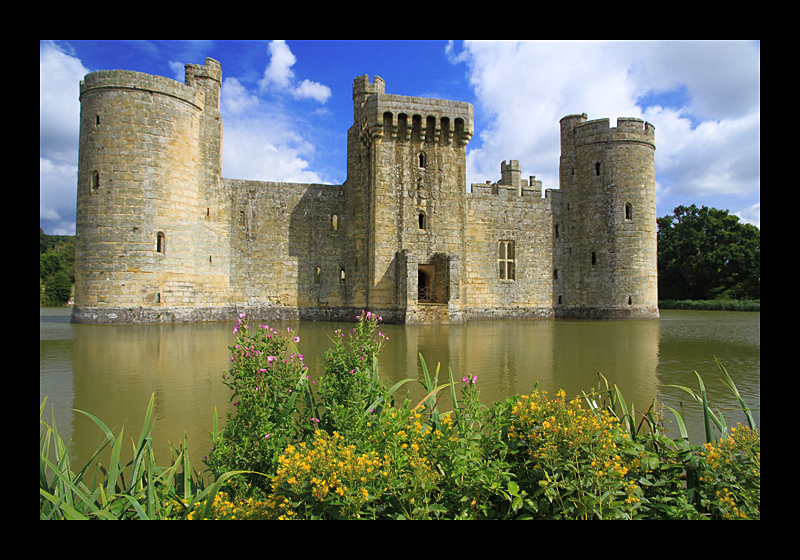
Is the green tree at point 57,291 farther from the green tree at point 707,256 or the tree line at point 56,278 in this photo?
the green tree at point 707,256

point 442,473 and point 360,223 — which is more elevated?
point 360,223

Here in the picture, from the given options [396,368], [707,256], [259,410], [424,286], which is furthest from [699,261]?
[259,410]

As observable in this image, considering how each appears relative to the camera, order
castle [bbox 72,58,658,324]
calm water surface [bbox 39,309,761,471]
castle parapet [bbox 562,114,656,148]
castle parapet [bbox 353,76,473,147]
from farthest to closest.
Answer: castle parapet [bbox 562,114,656,148]
castle parapet [bbox 353,76,473,147]
castle [bbox 72,58,658,324]
calm water surface [bbox 39,309,761,471]

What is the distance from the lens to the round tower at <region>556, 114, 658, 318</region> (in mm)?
22531

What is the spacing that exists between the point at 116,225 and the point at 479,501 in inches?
746

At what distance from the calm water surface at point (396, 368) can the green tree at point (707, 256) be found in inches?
955

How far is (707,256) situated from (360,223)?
102 ft

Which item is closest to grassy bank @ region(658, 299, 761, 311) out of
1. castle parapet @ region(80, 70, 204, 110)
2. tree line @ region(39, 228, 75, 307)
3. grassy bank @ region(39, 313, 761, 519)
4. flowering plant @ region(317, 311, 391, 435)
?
grassy bank @ region(39, 313, 761, 519)

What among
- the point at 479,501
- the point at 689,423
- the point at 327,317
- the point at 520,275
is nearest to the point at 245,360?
the point at 479,501

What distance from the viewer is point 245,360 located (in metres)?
2.96

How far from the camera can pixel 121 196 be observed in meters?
17.0

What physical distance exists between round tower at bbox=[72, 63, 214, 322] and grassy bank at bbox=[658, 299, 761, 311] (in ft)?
116

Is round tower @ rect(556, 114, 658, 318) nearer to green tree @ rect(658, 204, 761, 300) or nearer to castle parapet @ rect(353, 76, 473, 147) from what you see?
castle parapet @ rect(353, 76, 473, 147)

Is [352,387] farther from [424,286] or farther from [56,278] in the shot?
[56,278]
